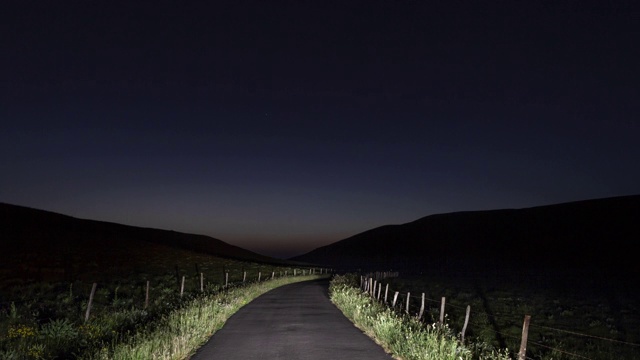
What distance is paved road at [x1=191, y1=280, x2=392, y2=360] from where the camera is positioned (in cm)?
1212

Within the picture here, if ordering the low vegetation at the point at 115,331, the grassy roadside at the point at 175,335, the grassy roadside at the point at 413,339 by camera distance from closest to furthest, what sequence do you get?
the grassy roadside at the point at 175,335, the grassy roadside at the point at 413,339, the low vegetation at the point at 115,331

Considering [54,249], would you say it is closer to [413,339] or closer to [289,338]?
[289,338]

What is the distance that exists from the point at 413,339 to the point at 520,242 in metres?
144

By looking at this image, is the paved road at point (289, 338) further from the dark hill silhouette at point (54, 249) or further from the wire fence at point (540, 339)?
the dark hill silhouette at point (54, 249)

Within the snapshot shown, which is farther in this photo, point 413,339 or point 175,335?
point 175,335

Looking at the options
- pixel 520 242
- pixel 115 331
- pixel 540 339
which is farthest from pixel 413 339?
pixel 520 242

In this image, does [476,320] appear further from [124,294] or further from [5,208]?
[5,208]

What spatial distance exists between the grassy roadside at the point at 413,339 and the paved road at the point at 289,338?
0.98 feet

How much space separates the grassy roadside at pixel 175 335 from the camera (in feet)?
32.5

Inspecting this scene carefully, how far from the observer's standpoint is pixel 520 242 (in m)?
146

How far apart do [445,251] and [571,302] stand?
401 ft

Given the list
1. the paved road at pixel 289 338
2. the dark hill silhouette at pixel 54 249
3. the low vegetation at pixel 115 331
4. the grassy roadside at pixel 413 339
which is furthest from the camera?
the dark hill silhouette at pixel 54 249

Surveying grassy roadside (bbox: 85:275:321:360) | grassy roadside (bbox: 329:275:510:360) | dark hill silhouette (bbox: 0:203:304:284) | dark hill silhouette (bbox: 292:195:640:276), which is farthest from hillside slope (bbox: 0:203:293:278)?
dark hill silhouette (bbox: 292:195:640:276)

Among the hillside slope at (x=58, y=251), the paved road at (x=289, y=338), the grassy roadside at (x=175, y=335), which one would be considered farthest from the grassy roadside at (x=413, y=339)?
the hillside slope at (x=58, y=251)
